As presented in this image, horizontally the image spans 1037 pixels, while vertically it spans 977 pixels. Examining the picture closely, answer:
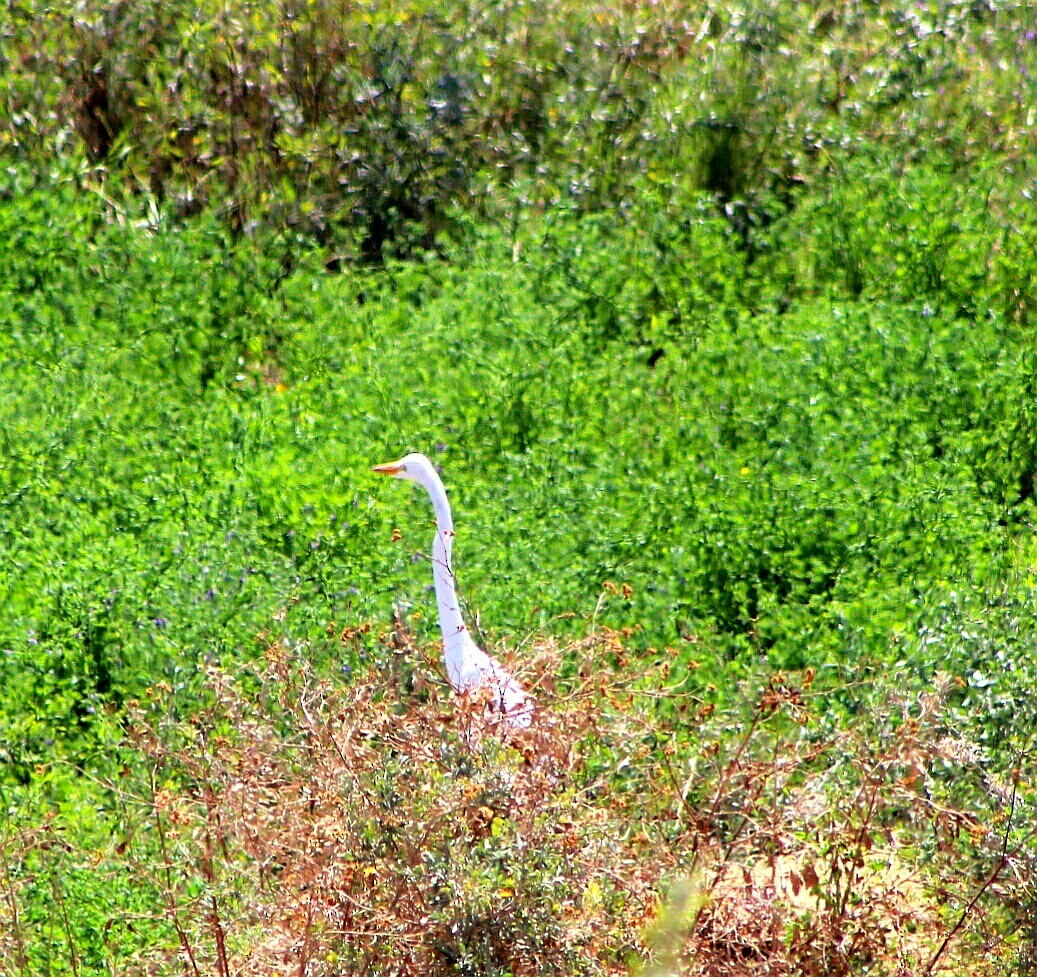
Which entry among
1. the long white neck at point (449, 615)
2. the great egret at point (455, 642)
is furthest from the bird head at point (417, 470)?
the long white neck at point (449, 615)

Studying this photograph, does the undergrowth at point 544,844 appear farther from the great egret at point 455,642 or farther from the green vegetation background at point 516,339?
the green vegetation background at point 516,339

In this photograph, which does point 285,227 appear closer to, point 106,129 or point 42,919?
point 106,129

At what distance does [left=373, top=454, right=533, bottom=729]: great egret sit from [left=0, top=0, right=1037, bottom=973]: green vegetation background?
9.5 inches

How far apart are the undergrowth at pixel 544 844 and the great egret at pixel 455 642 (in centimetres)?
8

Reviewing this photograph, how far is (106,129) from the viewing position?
962 centimetres

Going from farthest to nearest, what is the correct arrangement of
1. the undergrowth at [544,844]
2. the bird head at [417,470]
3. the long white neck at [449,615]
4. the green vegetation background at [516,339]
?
the green vegetation background at [516,339]
the bird head at [417,470]
the long white neck at [449,615]
the undergrowth at [544,844]

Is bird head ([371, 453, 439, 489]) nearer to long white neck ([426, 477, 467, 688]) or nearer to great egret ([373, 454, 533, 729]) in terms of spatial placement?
great egret ([373, 454, 533, 729])

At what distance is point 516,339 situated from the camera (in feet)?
24.8

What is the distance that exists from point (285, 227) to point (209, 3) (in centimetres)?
174

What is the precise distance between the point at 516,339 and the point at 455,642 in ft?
9.22

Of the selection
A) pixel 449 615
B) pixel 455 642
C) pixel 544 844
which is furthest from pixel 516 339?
pixel 544 844

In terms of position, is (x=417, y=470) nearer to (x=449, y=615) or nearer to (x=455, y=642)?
(x=449, y=615)

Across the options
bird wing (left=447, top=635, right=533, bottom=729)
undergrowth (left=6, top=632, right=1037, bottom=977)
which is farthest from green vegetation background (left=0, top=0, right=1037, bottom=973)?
undergrowth (left=6, top=632, right=1037, bottom=977)

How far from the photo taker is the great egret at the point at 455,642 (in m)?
4.03
